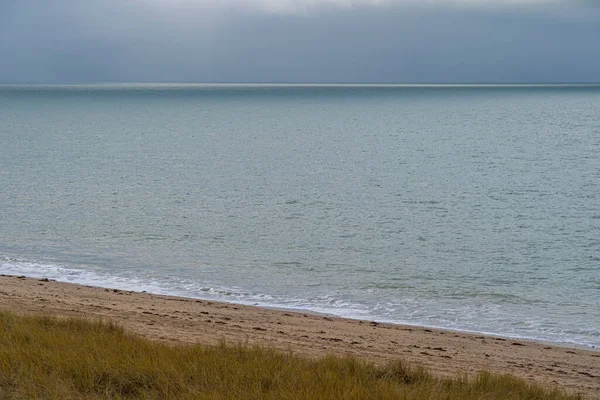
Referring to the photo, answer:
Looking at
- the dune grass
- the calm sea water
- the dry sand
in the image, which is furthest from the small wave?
the dune grass

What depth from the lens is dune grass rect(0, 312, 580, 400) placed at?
6902mm

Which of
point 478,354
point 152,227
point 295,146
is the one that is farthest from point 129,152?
point 478,354

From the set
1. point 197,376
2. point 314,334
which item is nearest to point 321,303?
point 314,334

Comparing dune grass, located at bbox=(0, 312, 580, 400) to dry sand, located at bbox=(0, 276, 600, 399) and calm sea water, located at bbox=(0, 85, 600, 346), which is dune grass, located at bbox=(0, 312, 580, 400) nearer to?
dry sand, located at bbox=(0, 276, 600, 399)

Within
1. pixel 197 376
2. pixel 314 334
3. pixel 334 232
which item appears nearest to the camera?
pixel 197 376

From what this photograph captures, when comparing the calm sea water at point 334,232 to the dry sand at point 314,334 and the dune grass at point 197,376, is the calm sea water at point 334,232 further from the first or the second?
the dune grass at point 197,376

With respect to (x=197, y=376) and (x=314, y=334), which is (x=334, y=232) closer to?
(x=314, y=334)

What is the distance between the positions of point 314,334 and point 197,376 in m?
5.52

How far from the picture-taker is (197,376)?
7387 millimetres

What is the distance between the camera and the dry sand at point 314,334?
10992 millimetres

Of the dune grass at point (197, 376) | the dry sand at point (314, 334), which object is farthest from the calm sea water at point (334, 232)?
the dune grass at point (197, 376)

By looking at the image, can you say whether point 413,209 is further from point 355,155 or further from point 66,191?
point 355,155

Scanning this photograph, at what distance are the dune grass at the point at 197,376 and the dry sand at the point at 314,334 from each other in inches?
72.5

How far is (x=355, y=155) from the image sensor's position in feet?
188
